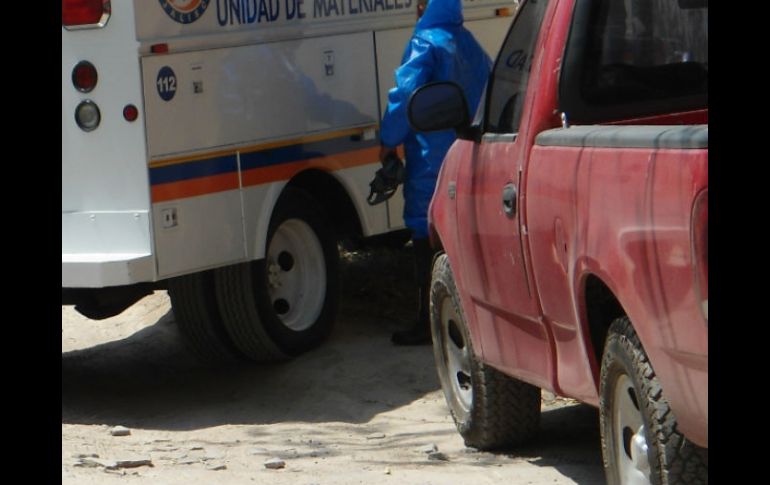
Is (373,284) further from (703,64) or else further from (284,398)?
(703,64)

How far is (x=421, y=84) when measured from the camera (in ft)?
27.1

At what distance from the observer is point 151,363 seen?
31.8 ft

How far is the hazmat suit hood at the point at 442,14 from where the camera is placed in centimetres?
833

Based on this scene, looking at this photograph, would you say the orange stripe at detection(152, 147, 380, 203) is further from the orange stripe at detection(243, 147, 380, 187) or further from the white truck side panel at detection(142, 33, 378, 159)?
the white truck side panel at detection(142, 33, 378, 159)

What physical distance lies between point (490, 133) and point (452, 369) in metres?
1.36

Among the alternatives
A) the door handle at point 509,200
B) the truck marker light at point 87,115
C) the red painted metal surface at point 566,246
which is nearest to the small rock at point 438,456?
the red painted metal surface at point 566,246

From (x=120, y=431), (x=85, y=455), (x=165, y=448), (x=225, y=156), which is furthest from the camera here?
(x=225, y=156)

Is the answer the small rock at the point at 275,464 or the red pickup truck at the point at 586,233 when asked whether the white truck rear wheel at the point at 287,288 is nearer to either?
the red pickup truck at the point at 586,233

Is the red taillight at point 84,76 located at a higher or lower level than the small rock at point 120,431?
higher

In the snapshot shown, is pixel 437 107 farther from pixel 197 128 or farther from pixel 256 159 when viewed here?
pixel 256 159

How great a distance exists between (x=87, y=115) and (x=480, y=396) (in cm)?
282

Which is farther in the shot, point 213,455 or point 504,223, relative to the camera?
point 213,455

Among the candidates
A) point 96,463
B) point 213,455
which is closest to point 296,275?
point 213,455
